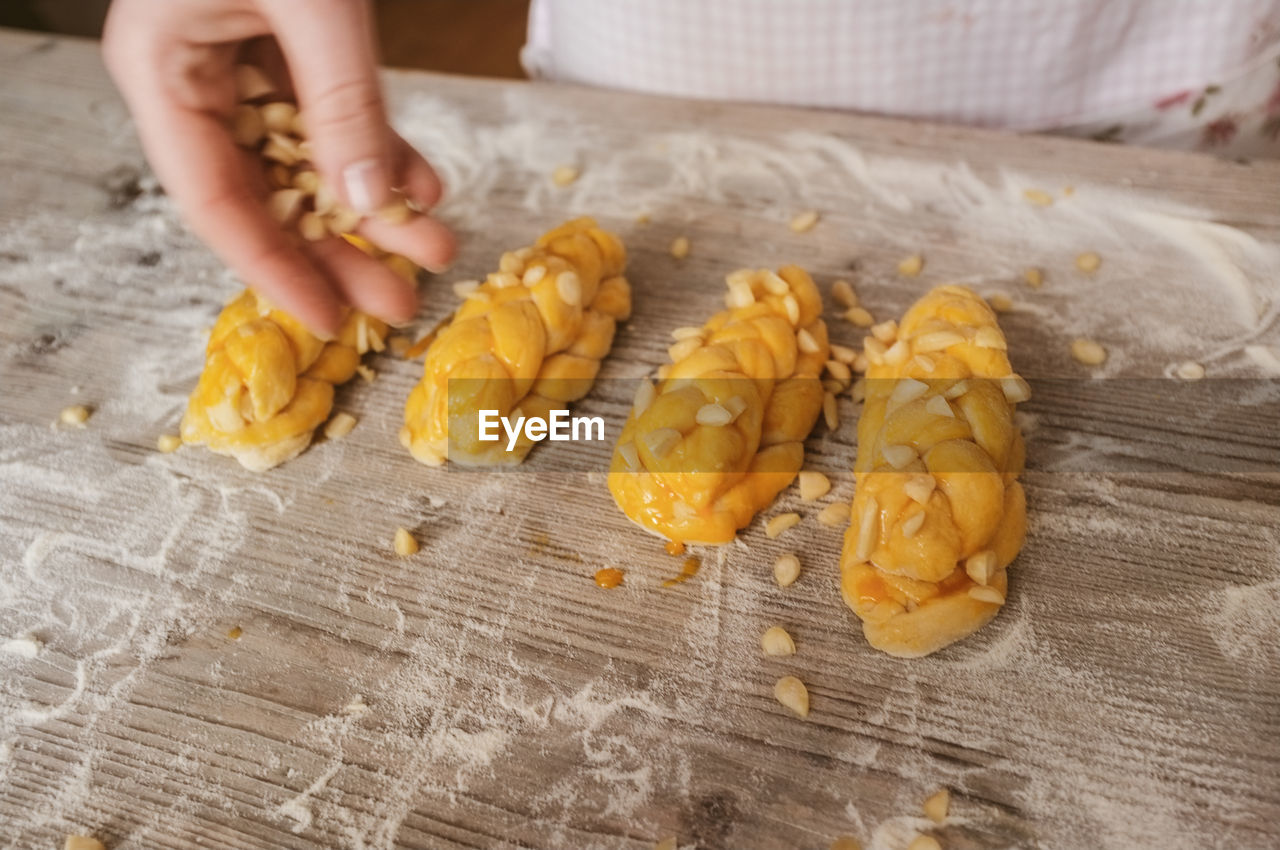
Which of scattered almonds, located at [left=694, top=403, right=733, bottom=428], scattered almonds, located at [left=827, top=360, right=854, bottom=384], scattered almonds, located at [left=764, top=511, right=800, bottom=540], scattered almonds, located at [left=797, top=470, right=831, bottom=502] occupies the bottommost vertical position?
scattered almonds, located at [left=764, top=511, right=800, bottom=540]

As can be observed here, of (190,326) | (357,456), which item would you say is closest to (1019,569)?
(357,456)

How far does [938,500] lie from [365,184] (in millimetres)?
656

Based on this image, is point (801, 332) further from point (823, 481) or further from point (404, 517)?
point (404, 517)

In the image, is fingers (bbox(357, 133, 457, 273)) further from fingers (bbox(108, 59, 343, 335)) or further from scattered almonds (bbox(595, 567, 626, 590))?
scattered almonds (bbox(595, 567, 626, 590))

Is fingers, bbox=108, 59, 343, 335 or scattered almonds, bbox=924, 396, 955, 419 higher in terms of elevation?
fingers, bbox=108, 59, 343, 335

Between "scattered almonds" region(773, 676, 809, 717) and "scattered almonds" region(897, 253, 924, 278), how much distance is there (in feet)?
2.15

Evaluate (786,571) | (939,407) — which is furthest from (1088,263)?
(786,571)

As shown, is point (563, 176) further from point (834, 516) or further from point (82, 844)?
point (82, 844)

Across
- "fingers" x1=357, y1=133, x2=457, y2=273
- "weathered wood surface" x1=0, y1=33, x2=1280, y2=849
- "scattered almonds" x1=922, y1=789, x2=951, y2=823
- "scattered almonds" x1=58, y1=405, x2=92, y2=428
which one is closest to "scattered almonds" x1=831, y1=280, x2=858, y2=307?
"weathered wood surface" x1=0, y1=33, x2=1280, y2=849

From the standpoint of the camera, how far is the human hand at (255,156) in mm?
798

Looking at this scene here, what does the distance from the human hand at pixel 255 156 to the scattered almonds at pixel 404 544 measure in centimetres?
26

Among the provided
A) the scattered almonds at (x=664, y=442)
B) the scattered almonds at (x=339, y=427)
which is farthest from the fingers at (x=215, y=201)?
the scattered almonds at (x=664, y=442)

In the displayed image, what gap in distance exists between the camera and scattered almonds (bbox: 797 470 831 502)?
1.06m

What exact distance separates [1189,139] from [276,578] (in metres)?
1.58
